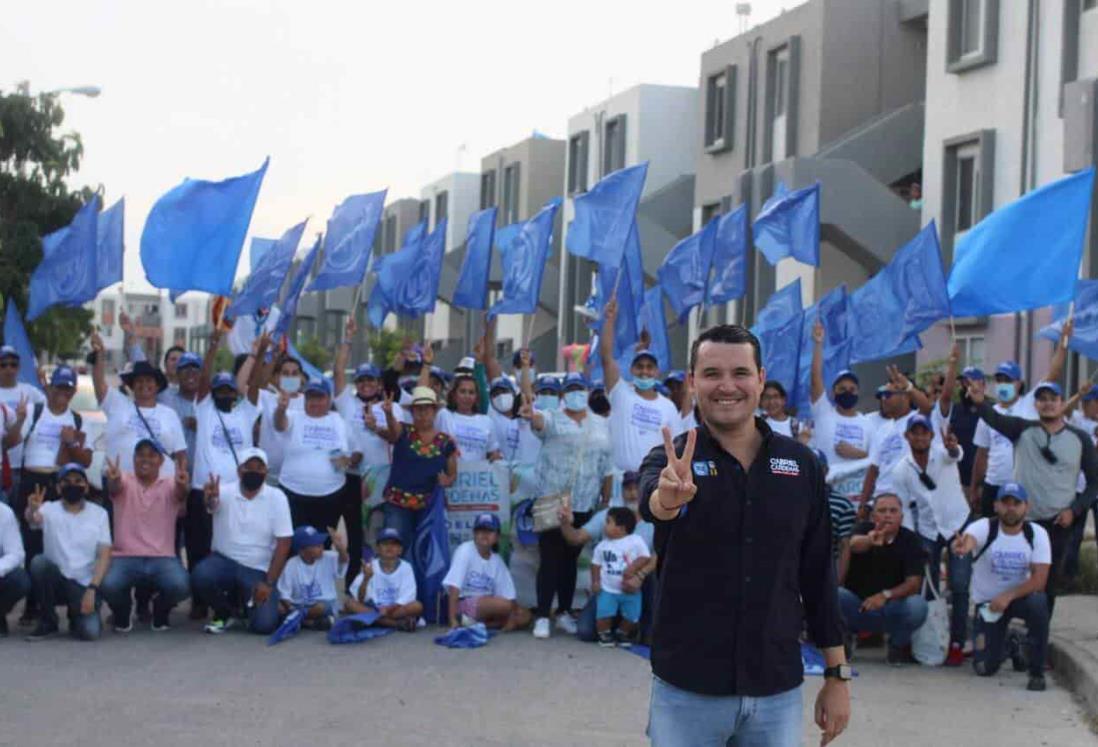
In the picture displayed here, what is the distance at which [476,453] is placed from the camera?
1273 centimetres

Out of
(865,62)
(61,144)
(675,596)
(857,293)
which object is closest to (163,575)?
(857,293)

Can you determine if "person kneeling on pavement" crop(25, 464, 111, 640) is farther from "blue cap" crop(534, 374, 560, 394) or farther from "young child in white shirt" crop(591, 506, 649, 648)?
"young child in white shirt" crop(591, 506, 649, 648)

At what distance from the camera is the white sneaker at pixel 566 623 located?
12113 mm

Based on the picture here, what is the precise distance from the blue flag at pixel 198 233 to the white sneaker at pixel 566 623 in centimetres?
425

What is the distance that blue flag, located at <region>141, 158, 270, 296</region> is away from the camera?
14039mm

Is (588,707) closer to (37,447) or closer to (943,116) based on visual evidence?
(37,447)

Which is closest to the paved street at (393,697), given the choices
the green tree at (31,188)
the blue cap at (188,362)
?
the blue cap at (188,362)

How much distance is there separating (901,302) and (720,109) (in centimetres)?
2037

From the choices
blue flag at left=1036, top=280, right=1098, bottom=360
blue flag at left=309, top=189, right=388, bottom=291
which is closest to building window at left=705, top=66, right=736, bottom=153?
blue flag at left=309, top=189, right=388, bottom=291

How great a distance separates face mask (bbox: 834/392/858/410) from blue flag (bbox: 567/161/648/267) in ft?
8.47

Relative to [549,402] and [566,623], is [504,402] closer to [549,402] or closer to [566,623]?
[549,402]

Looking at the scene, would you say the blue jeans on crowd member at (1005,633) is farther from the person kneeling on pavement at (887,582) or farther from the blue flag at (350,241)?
the blue flag at (350,241)

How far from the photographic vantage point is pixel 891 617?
1090 centimetres

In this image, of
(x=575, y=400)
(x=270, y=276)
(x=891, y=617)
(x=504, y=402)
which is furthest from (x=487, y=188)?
(x=891, y=617)
